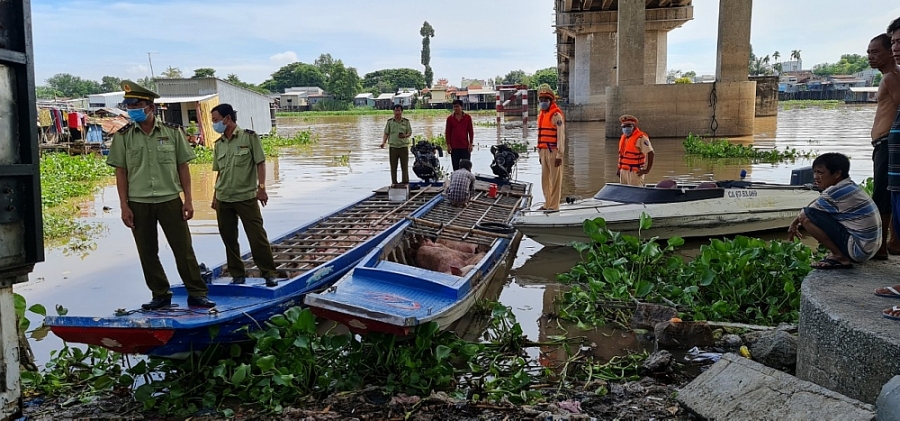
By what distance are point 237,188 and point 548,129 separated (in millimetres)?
4996

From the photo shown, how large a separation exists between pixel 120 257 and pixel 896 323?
862 cm

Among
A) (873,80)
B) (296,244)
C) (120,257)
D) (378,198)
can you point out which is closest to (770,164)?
(378,198)

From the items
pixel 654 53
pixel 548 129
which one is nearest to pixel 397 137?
pixel 548 129

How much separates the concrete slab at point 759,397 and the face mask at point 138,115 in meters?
3.82

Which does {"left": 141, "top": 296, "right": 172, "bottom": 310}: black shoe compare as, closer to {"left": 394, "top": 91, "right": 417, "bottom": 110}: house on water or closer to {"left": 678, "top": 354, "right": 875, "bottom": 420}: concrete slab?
{"left": 678, "top": 354, "right": 875, "bottom": 420}: concrete slab

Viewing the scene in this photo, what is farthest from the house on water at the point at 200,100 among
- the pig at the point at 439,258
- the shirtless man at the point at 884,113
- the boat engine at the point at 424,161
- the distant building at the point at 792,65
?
the distant building at the point at 792,65

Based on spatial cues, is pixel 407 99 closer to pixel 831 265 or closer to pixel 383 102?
pixel 383 102

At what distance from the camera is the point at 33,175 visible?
3156 millimetres

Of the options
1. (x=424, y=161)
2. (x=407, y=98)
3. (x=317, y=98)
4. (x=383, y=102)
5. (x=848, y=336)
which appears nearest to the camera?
(x=848, y=336)

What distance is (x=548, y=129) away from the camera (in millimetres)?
8914

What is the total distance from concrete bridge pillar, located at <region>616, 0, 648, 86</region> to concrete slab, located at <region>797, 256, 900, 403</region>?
21.6 m

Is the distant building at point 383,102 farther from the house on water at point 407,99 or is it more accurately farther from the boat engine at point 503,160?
the boat engine at point 503,160

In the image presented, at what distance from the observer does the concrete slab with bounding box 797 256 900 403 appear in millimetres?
2949

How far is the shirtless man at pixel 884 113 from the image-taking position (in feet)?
14.7
